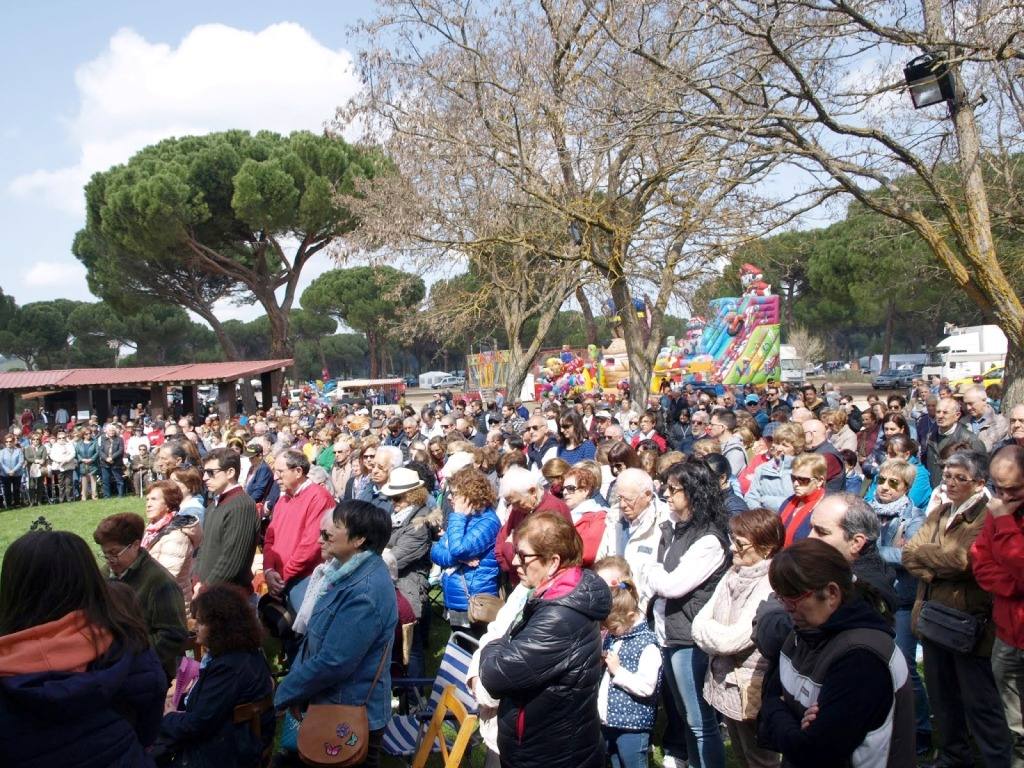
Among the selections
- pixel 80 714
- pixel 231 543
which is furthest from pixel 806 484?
pixel 80 714

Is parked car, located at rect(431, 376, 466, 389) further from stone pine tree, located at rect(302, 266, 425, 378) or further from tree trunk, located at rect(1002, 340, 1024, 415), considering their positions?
Answer: tree trunk, located at rect(1002, 340, 1024, 415)

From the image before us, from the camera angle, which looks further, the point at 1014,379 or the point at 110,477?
the point at 110,477

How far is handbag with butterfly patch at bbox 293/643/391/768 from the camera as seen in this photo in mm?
3018

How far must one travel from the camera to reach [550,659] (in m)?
2.53

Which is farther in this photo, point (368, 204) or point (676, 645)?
point (368, 204)

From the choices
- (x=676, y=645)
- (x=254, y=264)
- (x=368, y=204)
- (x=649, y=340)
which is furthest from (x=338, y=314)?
(x=676, y=645)

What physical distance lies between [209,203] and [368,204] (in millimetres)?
20118

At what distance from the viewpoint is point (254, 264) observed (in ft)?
116

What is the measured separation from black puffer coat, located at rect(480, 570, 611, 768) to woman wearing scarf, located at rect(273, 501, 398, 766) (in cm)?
64

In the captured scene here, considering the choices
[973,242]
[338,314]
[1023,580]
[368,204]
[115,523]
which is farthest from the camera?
[338,314]

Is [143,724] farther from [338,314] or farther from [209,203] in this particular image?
[338,314]

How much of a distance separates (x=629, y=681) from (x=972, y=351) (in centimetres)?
3644

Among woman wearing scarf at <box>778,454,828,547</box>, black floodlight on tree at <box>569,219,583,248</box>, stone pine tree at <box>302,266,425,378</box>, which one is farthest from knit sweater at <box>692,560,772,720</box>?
stone pine tree at <box>302,266,425,378</box>

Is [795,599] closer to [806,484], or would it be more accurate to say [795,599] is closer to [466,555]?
[806,484]
